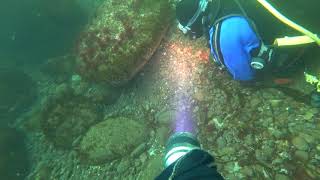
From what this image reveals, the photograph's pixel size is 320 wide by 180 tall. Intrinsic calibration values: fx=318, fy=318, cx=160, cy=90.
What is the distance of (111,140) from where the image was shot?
4777mm

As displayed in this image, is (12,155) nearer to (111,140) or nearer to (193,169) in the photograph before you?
(111,140)

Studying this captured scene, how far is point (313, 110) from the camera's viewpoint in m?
3.99

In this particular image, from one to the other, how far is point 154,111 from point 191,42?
1246mm

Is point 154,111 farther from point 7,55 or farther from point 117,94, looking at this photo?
point 7,55

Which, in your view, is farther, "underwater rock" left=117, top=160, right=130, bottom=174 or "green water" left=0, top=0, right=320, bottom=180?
"underwater rock" left=117, top=160, right=130, bottom=174

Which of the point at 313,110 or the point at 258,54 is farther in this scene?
the point at 313,110

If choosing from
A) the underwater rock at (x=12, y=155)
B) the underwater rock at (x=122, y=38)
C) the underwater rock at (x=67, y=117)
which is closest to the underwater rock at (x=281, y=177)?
the underwater rock at (x=122, y=38)

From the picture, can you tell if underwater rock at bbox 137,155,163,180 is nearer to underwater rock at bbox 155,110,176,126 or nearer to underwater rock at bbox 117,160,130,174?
underwater rock at bbox 117,160,130,174

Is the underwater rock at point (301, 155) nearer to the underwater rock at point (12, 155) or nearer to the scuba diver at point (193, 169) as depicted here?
the scuba diver at point (193, 169)

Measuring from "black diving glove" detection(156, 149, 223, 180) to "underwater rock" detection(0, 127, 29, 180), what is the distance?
4.56 meters

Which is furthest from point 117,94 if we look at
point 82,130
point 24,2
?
point 24,2

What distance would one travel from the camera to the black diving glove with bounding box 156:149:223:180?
5.95ft

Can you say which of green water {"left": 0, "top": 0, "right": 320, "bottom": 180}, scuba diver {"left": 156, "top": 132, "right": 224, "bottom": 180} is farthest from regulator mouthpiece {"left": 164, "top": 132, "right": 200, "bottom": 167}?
green water {"left": 0, "top": 0, "right": 320, "bottom": 180}

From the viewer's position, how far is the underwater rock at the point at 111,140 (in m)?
4.70
